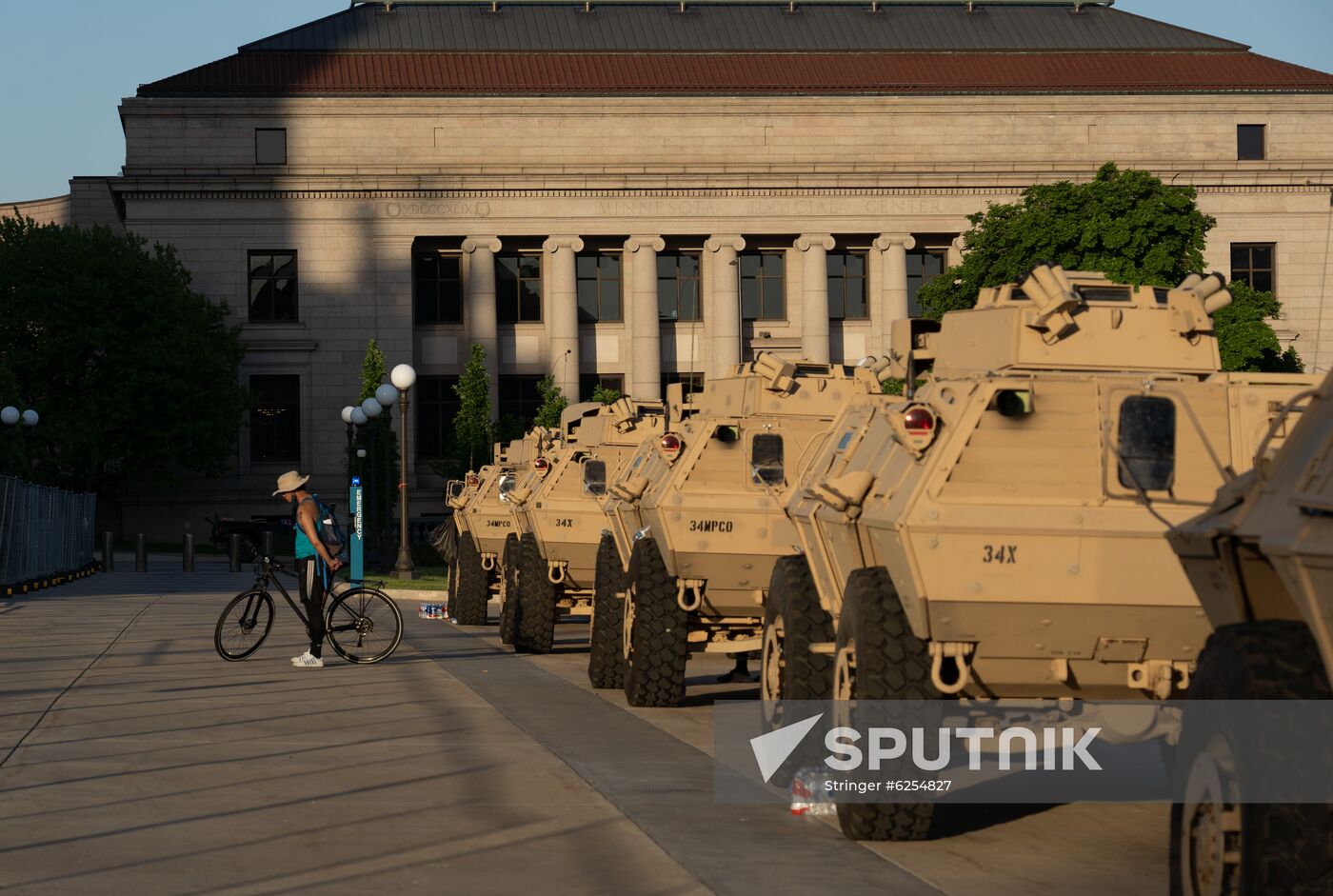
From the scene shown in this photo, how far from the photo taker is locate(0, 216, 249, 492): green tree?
218 ft

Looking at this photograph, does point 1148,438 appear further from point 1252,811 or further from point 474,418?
point 474,418

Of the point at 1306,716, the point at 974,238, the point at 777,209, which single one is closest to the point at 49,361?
the point at 777,209

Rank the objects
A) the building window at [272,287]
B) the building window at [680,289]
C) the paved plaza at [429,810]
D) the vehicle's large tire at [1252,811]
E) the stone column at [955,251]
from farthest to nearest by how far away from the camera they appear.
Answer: the building window at [680,289], the stone column at [955,251], the building window at [272,287], the paved plaza at [429,810], the vehicle's large tire at [1252,811]

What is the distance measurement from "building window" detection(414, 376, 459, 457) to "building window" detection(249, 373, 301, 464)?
14.4 ft

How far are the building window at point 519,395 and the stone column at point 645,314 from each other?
3960mm

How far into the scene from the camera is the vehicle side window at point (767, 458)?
547 inches

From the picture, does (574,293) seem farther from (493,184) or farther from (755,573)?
(755,573)

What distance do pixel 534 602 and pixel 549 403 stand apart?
4838 centimetres

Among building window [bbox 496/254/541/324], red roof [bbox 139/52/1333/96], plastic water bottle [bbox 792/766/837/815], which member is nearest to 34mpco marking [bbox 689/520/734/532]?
plastic water bottle [bbox 792/766/837/815]

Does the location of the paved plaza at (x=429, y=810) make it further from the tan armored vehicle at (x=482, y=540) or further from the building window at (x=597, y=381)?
the building window at (x=597, y=381)

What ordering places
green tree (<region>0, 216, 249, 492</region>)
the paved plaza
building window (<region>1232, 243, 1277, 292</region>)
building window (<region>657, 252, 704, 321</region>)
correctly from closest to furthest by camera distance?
the paved plaza, green tree (<region>0, 216, 249, 492</region>), building window (<region>1232, 243, 1277, 292</region>), building window (<region>657, 252, 704, 321</region>)

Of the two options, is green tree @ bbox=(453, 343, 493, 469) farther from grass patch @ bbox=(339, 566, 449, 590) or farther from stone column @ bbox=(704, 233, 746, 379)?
grass patch @ bbox=(339, 566, 449, 590)

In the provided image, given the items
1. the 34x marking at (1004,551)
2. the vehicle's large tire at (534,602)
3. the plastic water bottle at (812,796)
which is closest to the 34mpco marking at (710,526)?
the plastic water bottle at (812,796)

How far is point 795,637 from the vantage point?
1155cm
